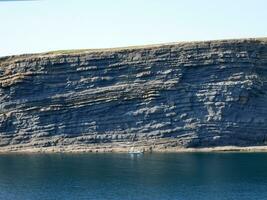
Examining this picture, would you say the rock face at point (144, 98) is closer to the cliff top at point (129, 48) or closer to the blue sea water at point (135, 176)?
the cliff top at point (129, 48)

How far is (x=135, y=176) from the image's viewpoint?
274 feet

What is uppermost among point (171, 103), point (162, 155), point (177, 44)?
point (177, 44)

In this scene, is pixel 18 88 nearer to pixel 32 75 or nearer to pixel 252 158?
pixel 32 75

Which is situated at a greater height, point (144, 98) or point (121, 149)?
point (144, 98)

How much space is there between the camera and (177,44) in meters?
114

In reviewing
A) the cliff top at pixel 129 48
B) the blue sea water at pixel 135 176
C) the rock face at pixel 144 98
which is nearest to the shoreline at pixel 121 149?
the rock face at pixel 144 98

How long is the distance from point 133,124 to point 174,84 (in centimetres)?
932

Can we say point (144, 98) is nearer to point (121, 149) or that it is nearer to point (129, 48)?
point (121, 149)

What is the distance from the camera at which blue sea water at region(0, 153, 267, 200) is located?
72.2 metres

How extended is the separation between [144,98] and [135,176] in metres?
30.3

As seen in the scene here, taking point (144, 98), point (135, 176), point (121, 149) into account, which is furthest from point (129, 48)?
point (135, 176)

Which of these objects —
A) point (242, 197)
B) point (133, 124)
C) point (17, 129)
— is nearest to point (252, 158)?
point (133, 124)

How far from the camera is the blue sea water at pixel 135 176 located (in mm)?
72250

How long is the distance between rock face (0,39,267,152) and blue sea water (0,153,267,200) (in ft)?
20.4
